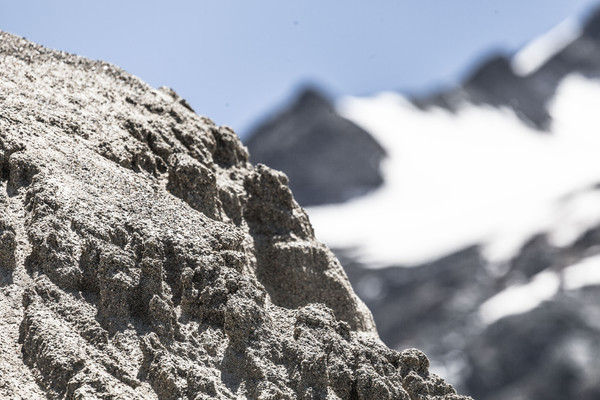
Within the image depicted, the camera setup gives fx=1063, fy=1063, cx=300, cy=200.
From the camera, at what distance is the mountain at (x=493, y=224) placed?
53.9 metres

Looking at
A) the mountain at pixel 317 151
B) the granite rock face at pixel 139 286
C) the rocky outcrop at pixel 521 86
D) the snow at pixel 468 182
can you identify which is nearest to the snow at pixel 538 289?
the snow at pixel 468 182

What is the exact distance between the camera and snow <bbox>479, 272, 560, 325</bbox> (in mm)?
57781

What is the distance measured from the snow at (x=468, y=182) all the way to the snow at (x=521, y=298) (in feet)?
19.1

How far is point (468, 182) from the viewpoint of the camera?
299 ft

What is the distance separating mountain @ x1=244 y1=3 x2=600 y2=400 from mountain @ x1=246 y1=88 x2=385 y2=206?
1227 mm

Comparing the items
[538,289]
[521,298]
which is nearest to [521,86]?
[538,289]

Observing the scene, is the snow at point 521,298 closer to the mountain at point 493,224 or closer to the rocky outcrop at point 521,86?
the mountain at point 493,224

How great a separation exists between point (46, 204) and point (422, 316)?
180 feet

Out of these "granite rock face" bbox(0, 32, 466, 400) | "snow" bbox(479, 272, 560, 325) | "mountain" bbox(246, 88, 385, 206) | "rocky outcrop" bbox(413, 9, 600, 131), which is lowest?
"granite rock face" bbox(0, 32, 466, 400)

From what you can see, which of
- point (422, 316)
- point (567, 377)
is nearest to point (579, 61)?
point (422, 316)

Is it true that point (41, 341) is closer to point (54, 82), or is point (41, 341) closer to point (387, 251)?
point (54, 82)

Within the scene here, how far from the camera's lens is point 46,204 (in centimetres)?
633

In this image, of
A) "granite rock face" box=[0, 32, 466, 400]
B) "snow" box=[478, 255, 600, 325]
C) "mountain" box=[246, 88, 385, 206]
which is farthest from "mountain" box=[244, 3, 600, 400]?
"granite rock face" box=[0, 32, 466, 400]

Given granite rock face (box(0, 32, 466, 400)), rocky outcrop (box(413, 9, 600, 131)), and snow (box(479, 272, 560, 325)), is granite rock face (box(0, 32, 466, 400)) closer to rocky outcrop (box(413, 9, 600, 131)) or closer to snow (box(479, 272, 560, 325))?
snow (box(479, 272, 560, 325))
